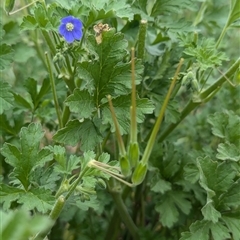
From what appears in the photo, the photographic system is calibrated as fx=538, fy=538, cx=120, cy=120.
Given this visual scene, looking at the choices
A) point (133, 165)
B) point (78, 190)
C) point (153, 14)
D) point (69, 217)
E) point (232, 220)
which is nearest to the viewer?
point (133, 165)

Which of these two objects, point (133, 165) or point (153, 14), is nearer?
point (133, 165)

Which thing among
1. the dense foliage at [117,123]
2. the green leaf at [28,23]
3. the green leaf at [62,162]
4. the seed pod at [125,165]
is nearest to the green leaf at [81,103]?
the dense foliage at [117,123]

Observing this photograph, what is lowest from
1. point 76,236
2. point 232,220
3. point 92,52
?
point 76,236

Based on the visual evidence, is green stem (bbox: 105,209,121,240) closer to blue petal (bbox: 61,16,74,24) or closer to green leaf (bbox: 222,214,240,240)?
Result: green leaf (bbox: 222,214,240,240)

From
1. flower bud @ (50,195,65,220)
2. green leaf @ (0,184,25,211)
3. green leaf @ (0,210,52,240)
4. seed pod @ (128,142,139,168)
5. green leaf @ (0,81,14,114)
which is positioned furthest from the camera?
green leaf @ (0,81,14,114)

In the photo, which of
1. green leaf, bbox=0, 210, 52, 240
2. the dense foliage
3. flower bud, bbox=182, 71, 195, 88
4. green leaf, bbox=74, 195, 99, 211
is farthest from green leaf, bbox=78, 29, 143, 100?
green leaf, bbox=0, 210, 52, 240

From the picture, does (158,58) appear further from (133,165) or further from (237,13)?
(133,165)

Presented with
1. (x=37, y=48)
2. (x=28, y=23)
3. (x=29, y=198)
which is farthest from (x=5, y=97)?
(x=37, y=48)

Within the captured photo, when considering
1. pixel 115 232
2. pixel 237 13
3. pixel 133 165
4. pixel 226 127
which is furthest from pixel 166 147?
pixel 133 165
